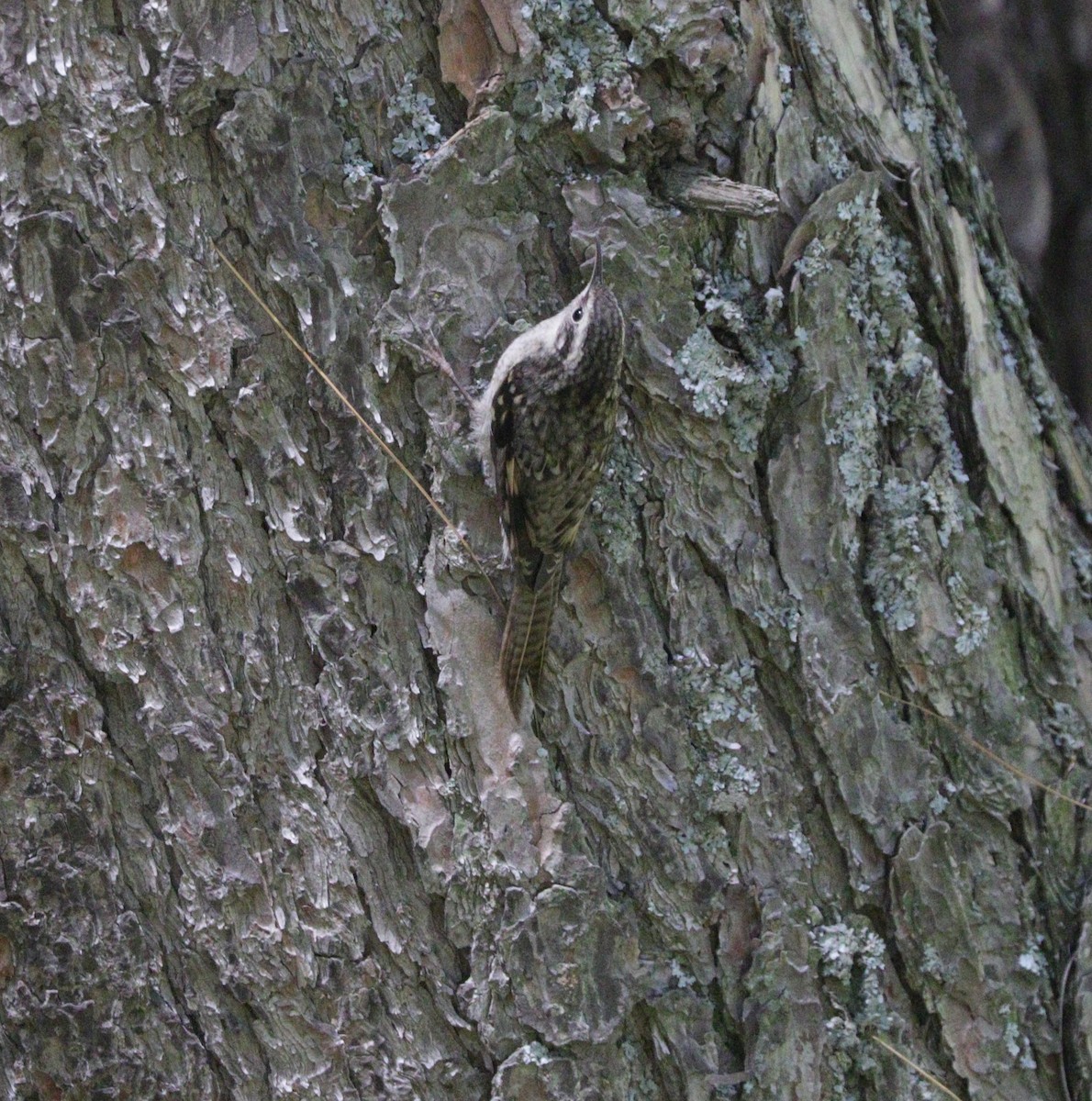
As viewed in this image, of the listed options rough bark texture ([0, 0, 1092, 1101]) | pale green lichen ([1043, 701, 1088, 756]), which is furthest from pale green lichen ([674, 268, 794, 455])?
pale green lichen ([1043, 701, 1088, 756])

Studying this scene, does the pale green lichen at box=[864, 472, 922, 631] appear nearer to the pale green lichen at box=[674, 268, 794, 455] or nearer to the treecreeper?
the pale green lichen at box=[674, 268, 794, 455]

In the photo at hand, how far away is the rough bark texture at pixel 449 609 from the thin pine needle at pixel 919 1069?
2 centimetres

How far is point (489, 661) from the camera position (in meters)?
1.93

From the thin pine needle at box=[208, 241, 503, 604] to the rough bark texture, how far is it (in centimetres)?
2

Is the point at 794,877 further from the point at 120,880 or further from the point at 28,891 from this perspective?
the point at 28,891

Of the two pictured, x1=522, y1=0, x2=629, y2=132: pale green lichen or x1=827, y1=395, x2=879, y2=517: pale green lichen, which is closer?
x1=522, y1=0, x2=629, y2=132: pale green lichen

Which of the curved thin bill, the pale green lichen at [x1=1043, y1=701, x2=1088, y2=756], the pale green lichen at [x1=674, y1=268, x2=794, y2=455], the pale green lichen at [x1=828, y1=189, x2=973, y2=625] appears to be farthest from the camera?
the pale green lichen at [x1=1043, y1=701, x2=1088, y2=756]

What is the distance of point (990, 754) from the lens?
2160mm

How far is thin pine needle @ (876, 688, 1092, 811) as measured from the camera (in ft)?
6.92

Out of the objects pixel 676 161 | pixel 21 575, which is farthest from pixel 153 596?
pixel 676 161

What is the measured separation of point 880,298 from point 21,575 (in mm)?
1684

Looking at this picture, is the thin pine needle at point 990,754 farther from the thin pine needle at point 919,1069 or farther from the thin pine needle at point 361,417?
the thin pine needle at point 361,417

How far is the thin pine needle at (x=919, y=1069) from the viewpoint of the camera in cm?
202

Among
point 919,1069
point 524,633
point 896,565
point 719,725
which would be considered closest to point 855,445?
point 896,565
